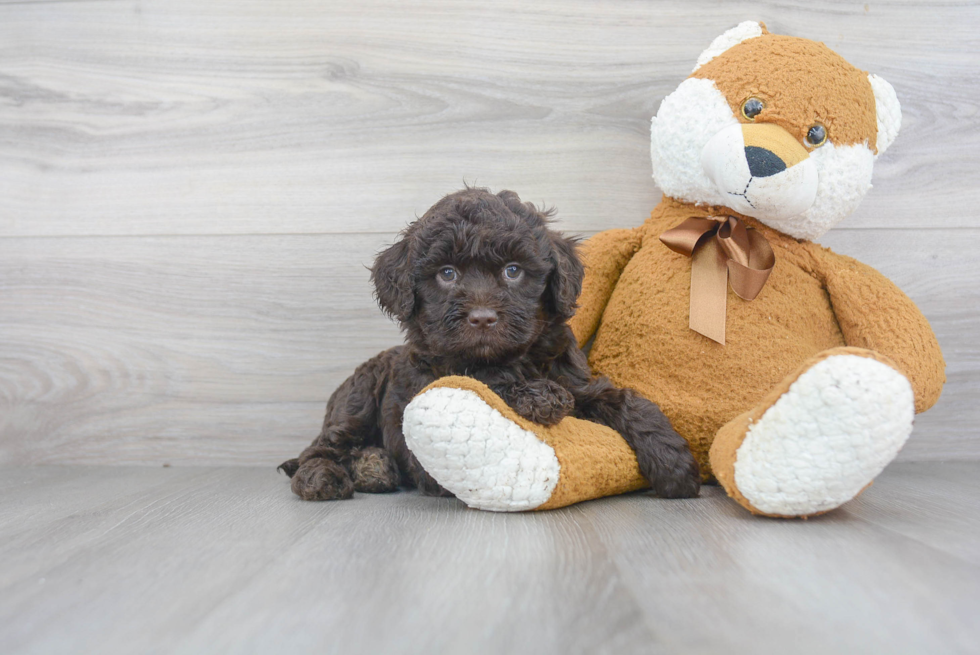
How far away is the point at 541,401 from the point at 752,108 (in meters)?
0.78

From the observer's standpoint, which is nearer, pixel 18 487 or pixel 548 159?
pixel 18 487

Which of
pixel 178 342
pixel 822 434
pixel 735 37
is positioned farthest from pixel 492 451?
pixel 178 342

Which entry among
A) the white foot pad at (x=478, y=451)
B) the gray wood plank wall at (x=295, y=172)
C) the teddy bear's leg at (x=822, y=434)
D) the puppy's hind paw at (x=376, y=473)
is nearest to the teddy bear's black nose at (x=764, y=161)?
the teddy bear's leg at (x=822, y=434)

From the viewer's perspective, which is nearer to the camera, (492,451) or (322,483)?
(492,451)

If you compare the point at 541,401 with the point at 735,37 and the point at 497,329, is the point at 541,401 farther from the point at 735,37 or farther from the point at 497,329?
the point at 735,37

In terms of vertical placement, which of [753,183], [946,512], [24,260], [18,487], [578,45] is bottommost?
[18,487]

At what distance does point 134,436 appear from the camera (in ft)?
7.11

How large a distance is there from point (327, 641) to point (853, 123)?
1456 mm

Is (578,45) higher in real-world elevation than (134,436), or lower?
higher

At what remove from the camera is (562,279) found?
4.88 ft

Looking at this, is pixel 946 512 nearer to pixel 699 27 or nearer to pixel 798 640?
pixel 798 640

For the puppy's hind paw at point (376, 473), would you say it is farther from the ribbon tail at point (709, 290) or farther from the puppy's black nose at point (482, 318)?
the ribbon tail at point (709, 290)

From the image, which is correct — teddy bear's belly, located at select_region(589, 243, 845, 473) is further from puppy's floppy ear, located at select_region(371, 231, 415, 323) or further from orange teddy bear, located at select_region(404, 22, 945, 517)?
puppy's floppy ear, located at select_region(371, 231, 415, 323)

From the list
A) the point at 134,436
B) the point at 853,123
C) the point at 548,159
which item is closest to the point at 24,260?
the point at 134,436
